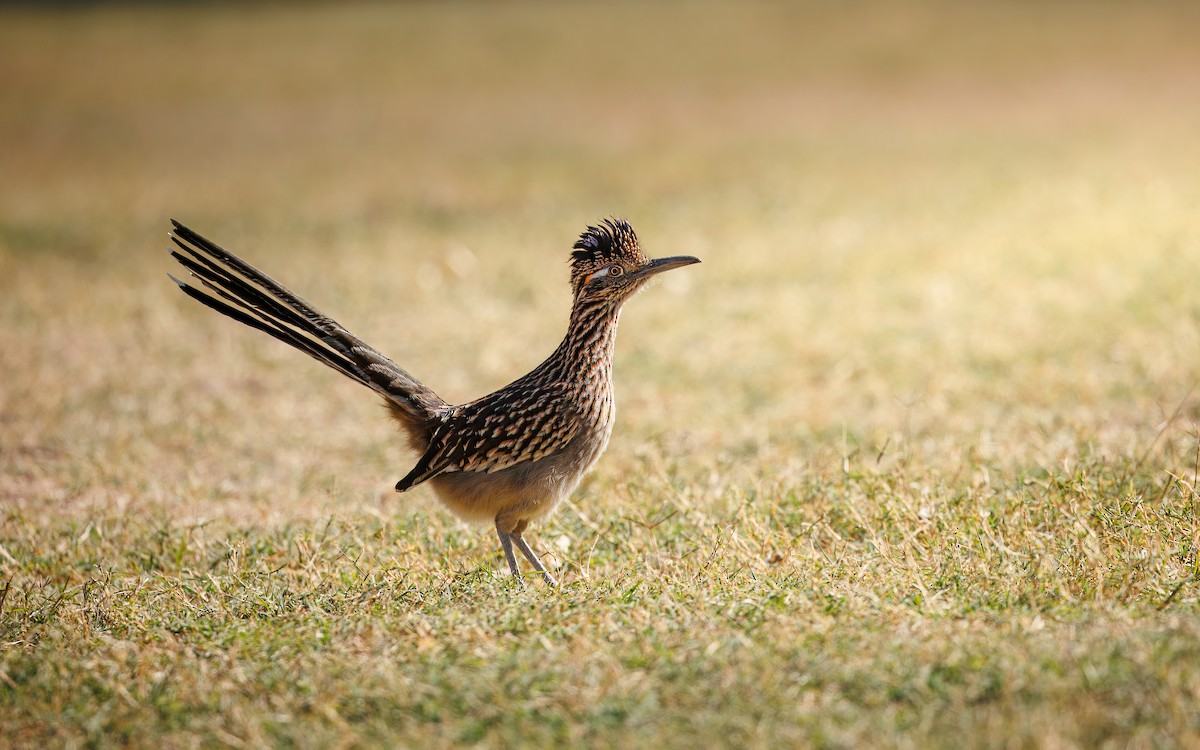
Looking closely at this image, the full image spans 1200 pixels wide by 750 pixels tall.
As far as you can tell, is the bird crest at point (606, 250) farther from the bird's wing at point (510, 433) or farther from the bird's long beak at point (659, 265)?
the bird's wing at point (510, 433)

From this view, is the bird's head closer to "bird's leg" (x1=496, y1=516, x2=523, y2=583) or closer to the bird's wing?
the bird's wing

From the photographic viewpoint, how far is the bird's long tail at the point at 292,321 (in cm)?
433

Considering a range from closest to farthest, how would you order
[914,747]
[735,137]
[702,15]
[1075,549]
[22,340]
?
[914,747], [1075,549], [22,340], [735,137], [702,15]

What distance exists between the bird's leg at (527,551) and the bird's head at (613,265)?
0.85m

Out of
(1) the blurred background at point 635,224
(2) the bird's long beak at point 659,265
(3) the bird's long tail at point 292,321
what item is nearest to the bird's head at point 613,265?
(2) the bird's long beak at point 659,265

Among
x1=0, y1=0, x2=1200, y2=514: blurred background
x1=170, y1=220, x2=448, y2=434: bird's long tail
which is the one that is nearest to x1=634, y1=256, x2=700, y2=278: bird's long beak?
x1=170, y1=220, x2=448, y2=434: bird's long tail

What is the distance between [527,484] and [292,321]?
0.99 metres

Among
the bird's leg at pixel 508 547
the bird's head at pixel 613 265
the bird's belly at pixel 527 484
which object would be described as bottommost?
the bird's leg at pixel 508 547

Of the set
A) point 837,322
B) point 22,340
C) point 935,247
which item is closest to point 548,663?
point 837,322

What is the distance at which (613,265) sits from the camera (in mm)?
4527

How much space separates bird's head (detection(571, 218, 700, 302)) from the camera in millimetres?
4508

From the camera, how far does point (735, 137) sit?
17281mm

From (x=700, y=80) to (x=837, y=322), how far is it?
1341 centimetres

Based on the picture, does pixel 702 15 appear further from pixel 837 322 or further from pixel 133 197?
pixel 837 322
